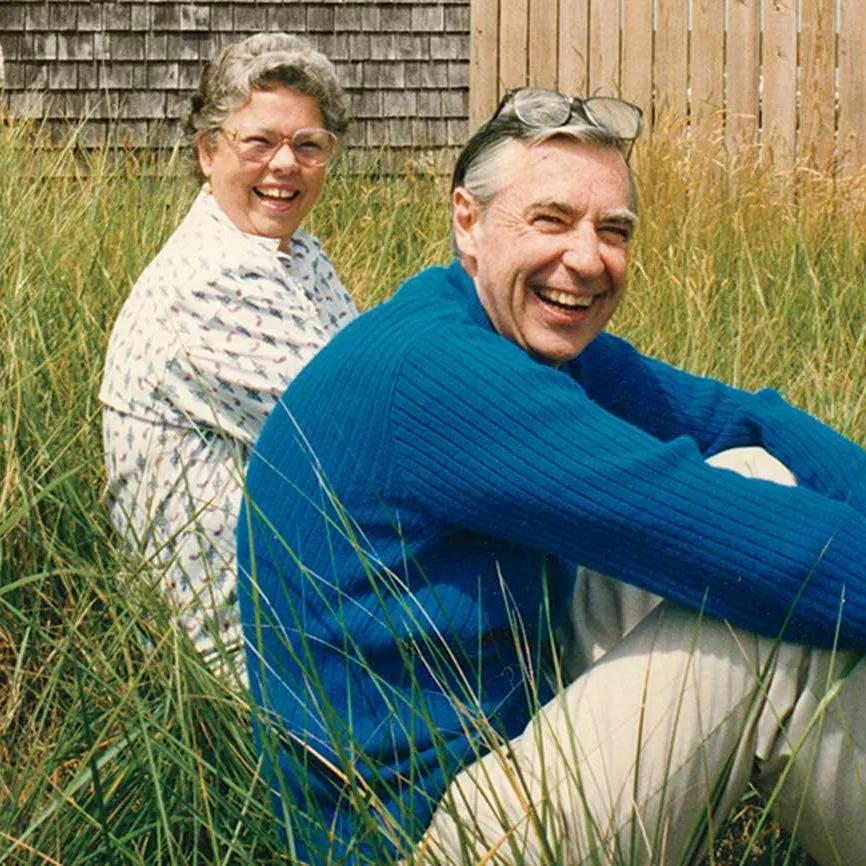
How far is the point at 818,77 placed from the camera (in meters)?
8.73

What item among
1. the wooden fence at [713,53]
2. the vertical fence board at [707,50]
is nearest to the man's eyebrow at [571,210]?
the wooden fence at [713,53]

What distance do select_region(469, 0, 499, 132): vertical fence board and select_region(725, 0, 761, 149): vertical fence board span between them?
53.3 inches

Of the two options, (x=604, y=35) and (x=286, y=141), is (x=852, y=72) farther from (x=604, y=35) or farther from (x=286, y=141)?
(x=286, y=141)

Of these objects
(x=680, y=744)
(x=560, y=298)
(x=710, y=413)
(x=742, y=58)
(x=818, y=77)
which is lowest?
(x=680, y=744)

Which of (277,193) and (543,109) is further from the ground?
(543,109)

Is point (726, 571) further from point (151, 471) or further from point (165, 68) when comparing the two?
point (165, 68)

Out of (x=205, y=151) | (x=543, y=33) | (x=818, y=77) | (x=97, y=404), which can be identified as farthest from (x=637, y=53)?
(x=97, y=404)

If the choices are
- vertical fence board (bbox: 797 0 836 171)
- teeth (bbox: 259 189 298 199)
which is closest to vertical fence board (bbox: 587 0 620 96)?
vertical fence board (bbox: 797 0 836 171)

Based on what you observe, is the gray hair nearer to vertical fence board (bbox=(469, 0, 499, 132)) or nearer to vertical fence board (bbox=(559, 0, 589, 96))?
vertical fence board (bbox=(559, 0, 589, 96))

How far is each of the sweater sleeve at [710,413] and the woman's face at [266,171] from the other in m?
0.85

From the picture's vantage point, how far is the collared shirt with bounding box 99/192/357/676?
2607mm

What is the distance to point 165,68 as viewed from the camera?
927 centimetres

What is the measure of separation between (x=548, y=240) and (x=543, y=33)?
7.08 m

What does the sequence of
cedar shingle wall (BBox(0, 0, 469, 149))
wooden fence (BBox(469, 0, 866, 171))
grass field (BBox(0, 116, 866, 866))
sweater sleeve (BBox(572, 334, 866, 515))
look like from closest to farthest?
grass field (BBox(0, 116, 866, 866)) < sweater sleeve (BBox(572, 334, 866, 515)) < wooden fence (BBox(469, 0, 866, 171)) < cedar shingle wall (BBox(0, 0, 469, 149))
